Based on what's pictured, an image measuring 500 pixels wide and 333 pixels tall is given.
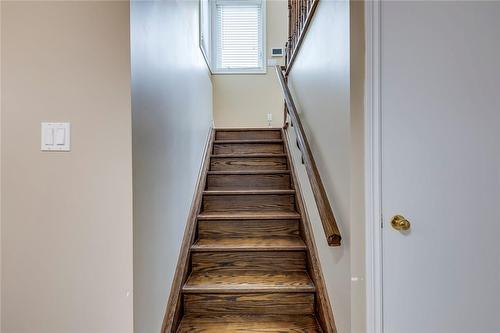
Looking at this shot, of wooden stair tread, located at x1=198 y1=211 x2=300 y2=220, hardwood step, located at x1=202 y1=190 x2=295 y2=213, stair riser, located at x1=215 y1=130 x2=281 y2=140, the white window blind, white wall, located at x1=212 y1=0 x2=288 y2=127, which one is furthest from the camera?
the white window blind

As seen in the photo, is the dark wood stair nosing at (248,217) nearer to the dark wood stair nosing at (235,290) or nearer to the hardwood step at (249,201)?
the hardwood step at (249,201)

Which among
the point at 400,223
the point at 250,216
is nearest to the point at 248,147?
the point at 250,216

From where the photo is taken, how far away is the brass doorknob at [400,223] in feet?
3.96

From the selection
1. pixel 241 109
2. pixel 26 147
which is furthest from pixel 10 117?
pixel 241 109

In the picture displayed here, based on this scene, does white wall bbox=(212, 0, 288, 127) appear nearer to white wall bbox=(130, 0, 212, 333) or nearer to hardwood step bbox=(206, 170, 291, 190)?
hardwood step bbox=(206, 170, 291, 190)

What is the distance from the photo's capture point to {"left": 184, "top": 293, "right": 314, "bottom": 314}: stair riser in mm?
1787

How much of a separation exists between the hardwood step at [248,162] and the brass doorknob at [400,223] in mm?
1852

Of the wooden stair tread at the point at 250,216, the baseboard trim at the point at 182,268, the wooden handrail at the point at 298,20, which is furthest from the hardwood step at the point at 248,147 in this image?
the wooden stair tread at the point at 250,216

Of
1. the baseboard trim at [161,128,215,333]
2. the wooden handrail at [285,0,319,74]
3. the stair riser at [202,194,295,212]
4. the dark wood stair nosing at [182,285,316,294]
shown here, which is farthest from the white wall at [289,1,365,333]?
the baseboard trim at [161,128,215,333]

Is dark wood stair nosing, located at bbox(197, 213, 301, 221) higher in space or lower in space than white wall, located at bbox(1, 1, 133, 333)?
lower

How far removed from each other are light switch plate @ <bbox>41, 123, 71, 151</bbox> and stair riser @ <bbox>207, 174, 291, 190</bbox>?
5.64ft

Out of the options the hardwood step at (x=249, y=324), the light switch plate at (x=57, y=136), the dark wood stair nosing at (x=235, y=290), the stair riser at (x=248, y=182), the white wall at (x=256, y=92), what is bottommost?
the hardwood step at (x=249, y=324)

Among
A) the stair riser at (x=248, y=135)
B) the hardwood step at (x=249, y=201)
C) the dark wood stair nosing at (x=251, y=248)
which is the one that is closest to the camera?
the dark wood stair nosing at (x=251, y=248)

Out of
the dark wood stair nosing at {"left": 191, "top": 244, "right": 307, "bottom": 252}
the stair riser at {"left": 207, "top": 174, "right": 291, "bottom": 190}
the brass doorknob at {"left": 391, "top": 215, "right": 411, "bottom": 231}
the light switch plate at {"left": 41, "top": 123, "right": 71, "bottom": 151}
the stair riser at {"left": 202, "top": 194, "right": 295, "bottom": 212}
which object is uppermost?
the light switch plate at {"left": 41, "top": 123, "right": 71, "bottom": 151}
